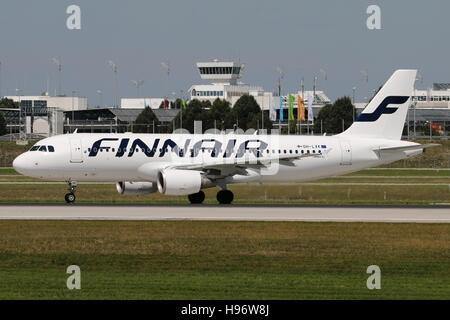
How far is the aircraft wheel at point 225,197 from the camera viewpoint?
4959cm

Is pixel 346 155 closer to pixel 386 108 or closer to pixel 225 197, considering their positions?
pixel 386 108

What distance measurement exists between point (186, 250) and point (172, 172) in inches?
720

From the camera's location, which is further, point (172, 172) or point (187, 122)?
point (187, 122)

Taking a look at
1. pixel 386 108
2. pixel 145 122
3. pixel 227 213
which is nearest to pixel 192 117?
pixel 145 122

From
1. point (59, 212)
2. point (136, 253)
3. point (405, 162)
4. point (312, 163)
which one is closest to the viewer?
point (136, 253)

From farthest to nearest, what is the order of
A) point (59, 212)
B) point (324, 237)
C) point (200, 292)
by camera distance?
point (59, 212) < point (324, 237) < point (200, 292)

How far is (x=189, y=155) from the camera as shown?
50.5 m

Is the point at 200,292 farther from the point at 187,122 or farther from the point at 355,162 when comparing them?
the point at 187,122

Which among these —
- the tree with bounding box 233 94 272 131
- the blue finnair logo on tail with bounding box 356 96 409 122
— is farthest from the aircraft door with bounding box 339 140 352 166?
the tree with bounding box 233 94 272 131

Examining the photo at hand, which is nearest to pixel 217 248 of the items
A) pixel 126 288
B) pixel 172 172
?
pixel 126 288

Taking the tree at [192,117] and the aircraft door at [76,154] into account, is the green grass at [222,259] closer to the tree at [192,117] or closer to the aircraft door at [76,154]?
the aircraft door at [76,154]

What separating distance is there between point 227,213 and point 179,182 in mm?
5235

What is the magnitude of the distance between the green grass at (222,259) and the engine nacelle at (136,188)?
13.5m
